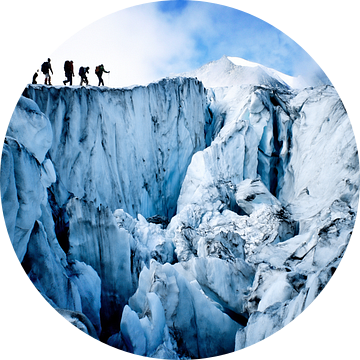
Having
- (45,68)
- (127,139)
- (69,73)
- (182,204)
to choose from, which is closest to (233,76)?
(127,139)

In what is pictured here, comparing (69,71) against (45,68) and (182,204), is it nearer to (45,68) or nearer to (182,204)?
(45,68)

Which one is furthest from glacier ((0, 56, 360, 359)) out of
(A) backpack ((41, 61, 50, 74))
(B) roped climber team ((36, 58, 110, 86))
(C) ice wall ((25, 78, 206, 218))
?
(A) backpack ((41, 61, 50, 74))

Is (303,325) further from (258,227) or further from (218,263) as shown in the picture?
(258,227)

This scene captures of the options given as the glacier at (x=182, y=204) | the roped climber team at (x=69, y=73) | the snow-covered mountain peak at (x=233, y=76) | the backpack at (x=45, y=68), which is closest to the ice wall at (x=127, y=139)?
the glacier at (x=182, y=204)

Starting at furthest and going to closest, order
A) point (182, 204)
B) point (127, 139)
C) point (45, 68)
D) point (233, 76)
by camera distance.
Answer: point (233, 76), point (182, 204), point (127, 139), point (45, 68)

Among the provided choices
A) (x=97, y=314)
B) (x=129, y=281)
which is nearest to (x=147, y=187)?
(x=129, y=281)

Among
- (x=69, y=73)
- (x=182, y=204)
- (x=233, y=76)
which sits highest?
(x=233, y=76)

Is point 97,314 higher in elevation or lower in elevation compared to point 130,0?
lower

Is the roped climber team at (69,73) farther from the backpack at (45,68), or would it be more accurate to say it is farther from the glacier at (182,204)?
the glacier at (182,204)

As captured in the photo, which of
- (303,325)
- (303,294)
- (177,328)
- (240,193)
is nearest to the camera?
(303,325)
